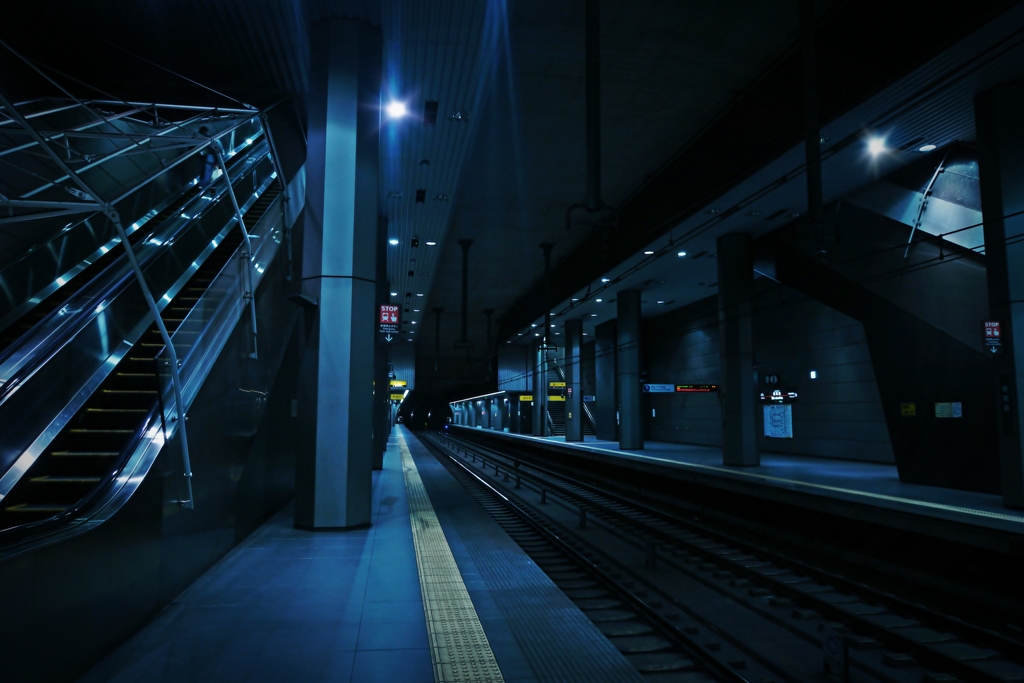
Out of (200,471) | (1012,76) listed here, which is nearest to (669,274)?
(1012,76)

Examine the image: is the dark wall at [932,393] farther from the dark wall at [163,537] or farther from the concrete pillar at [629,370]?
the dark wall at [163,537]

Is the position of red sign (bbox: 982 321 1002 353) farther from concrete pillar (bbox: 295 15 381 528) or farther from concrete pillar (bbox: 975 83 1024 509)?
concrete pillar (bbox: 295 15 381 528)

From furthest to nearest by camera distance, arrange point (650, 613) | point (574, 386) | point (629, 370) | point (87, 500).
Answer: point (574, 386), point (629, 370), point (650, 613), point (87, 500)

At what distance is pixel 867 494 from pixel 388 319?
10658mm

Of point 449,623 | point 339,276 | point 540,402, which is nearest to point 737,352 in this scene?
point 339,276

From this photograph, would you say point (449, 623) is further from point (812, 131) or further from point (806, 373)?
point (806, 373)

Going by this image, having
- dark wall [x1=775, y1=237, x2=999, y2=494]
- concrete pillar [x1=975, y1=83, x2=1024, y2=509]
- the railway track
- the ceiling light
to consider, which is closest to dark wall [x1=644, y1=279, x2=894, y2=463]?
dark wall [x1=775, y1=237, x2=999, y2=494]

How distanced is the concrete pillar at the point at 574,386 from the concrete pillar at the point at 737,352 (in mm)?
10974

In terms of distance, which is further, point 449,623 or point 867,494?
point 867,494

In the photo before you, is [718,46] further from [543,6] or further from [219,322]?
[219,322]

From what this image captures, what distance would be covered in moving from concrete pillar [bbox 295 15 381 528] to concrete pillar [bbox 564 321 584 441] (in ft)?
62.2

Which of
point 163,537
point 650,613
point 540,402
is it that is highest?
point 540,402

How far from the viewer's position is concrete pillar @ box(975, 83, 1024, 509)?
919cm

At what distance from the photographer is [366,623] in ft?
15.2
